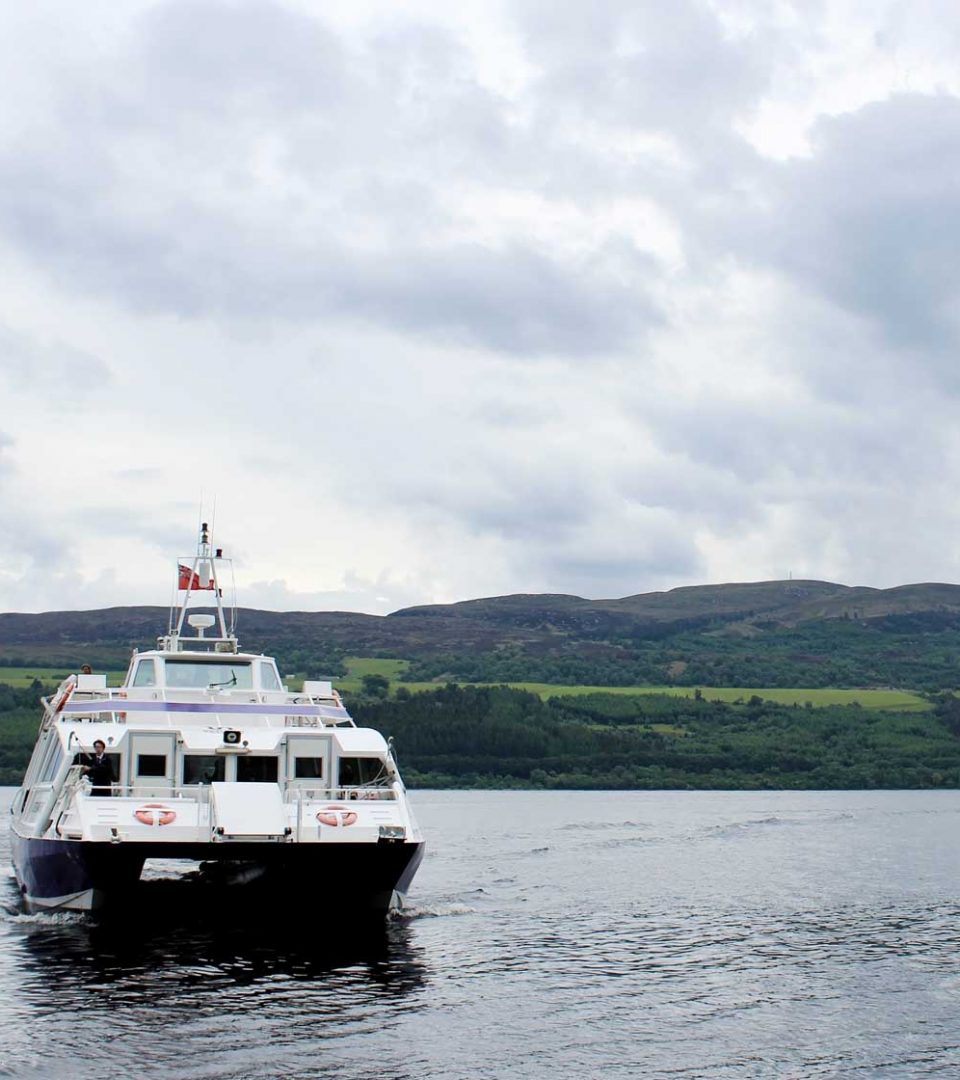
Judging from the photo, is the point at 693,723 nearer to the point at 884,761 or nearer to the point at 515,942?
the point at 884,761

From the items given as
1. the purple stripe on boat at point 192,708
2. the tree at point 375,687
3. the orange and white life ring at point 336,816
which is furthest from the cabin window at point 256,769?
the tree at point 375,687

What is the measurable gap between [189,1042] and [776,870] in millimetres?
37364

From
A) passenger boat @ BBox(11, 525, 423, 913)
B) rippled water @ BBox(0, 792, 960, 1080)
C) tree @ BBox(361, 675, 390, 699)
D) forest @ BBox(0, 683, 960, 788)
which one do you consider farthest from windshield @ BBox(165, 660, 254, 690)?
tree @ BBox(361, 675, 390, 699)

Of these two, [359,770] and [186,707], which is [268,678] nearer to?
[186,707]

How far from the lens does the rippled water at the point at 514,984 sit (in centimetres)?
→ 2331

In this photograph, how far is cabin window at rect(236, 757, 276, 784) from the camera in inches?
1517

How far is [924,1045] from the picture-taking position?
81.7ft

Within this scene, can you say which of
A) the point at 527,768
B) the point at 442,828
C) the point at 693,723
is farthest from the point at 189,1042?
the point at 693,723

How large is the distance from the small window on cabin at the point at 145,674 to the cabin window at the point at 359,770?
7.64 m

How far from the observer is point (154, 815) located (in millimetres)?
33500

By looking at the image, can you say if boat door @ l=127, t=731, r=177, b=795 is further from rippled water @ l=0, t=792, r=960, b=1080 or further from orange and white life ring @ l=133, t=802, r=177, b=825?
orange and white life ring @ l=133, t=802, r=177, b=825

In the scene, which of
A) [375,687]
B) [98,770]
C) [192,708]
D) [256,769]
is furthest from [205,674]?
[375,687]

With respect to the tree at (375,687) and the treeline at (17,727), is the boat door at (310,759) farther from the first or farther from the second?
the tree at (375,687)

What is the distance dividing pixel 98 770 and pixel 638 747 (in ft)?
446
